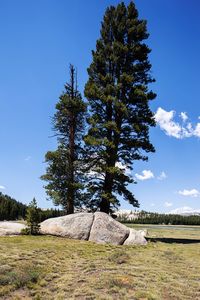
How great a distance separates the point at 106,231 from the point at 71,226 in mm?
2536

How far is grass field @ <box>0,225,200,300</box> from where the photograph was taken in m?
10.2

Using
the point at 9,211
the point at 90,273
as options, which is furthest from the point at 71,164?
the point at 9,211

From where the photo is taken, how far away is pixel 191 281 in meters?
12.1

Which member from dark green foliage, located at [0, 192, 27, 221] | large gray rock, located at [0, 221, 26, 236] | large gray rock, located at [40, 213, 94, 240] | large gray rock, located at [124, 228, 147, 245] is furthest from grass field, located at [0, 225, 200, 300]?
dark green foliage, located at [0, 192, 27, 221]

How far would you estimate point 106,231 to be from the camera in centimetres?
2234

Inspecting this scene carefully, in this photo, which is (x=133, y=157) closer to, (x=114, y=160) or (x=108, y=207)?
(x=114, y=160)

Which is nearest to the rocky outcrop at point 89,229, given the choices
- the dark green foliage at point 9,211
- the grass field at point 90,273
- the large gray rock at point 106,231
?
the large gray rock at point 106,231

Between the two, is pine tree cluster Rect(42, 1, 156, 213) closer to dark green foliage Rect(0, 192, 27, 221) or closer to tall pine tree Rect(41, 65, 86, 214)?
tall pine tree Rect(41, 65, 86, 214)

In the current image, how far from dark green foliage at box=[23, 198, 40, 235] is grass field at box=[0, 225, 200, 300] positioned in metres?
2.81

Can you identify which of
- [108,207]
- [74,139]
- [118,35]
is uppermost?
[118,35]

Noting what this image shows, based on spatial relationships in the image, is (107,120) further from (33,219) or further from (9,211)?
(9,211)

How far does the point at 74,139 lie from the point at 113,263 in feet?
51.0

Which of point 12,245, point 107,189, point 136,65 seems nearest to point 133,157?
point 107,189

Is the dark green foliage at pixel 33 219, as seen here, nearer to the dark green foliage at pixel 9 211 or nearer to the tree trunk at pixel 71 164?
the tree trunk at pixel 71 164
